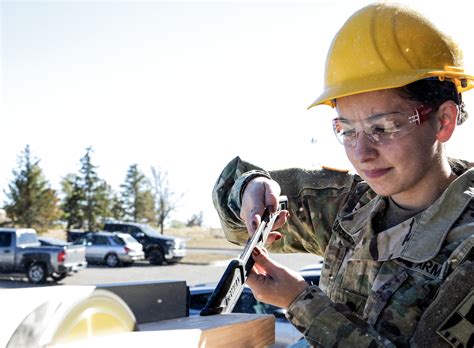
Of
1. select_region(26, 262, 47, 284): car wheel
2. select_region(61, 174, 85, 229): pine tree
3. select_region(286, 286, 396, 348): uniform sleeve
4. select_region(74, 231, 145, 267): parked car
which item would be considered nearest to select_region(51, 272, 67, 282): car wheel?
select_region(26, 262, 47, 284): car wheel

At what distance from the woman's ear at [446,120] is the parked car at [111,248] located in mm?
21136

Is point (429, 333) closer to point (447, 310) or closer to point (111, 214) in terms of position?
point (447, 310)

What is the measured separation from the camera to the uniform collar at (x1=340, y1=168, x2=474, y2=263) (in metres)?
1.70

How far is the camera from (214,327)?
51.5 inches

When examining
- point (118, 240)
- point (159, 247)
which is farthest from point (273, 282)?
point (159, 247)

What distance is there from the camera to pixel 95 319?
118cm

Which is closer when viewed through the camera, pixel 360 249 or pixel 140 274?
pixel 360 249

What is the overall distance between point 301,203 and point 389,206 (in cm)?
41

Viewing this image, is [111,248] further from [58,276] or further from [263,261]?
[263,261]

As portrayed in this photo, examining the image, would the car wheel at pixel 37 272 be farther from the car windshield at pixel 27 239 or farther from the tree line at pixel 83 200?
the tree line at pixel 83 200

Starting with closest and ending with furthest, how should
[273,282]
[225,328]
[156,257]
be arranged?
[225,328]
[273,282]
[156,257]

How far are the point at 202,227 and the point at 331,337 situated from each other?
55701mm

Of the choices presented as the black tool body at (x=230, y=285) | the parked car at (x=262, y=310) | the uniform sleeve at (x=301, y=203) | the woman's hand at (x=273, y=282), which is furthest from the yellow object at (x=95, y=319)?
the parked car at (x=262, y=310)

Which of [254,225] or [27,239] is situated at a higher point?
[254,225]
